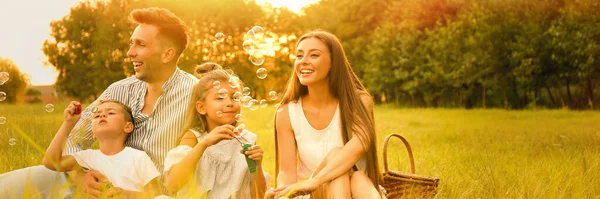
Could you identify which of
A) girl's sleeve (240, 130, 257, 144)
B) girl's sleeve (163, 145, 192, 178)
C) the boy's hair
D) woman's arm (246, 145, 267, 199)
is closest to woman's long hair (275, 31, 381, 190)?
girl's sleeve (240, 130, 257, 144)

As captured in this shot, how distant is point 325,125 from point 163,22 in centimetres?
127

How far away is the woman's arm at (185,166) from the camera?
3818mm

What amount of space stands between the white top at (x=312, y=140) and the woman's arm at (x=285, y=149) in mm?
41

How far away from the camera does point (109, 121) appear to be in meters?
4.16

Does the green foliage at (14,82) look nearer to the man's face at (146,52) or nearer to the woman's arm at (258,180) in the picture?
the man's face at (146,52)

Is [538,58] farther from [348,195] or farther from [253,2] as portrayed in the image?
[348,195]

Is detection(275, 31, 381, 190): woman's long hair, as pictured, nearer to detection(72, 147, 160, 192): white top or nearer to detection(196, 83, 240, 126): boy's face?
detection(196, 83, 240, 126): boy's face

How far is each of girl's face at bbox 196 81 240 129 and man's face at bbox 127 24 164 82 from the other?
498mm

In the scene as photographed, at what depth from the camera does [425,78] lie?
26.3 m

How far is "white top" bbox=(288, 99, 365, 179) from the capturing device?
445 centimetres

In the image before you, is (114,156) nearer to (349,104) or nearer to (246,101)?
(246,101)

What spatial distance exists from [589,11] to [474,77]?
183 inches

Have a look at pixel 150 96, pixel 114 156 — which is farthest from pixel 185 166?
pixel 150 96

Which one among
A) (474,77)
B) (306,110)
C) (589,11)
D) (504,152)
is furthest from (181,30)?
(474,77)
